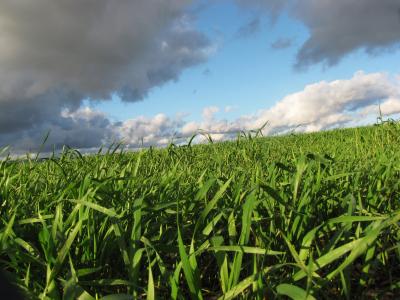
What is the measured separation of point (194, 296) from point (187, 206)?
0.77m

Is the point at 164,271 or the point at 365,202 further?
the point at 365,202

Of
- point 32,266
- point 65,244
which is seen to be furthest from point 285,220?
point 32,266

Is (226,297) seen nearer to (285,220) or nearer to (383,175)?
(285,220)

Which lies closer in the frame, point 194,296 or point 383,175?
point 194,296

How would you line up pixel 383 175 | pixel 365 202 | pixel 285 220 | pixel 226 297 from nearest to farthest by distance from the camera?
pixel 226 297 < pixel 285 220 < pixel 365 202 < pixel 383 175

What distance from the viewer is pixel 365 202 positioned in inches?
97.0

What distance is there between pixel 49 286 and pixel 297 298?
34.2 inches

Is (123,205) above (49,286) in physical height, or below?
above

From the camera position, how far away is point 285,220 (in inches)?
77.8

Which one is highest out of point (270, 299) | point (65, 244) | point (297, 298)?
point (65, 244)

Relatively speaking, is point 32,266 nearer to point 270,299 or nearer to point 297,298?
point 270,299

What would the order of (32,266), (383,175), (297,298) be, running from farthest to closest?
1. (383,175)
2. (32,266)
3. (297,298)

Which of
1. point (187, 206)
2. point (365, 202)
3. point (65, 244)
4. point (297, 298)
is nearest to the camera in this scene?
point (297, 298)

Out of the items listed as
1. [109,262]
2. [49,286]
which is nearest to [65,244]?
[49,286]
